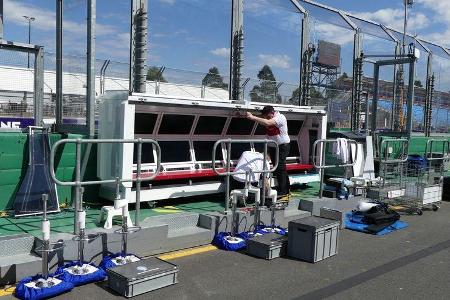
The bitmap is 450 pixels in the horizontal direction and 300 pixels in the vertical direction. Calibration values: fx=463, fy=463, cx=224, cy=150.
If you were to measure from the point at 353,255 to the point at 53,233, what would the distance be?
12.7 feet

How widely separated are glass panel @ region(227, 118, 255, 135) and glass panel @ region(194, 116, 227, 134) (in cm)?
25

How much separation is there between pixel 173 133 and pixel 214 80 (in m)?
3.58

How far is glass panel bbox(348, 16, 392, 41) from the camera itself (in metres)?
14.6

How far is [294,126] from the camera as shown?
10.4 m

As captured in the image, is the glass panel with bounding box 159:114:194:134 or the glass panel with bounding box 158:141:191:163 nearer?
Result: the glass panel with bounding box 159:114:194:134

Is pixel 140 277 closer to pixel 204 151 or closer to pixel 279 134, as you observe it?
pixel 204 151

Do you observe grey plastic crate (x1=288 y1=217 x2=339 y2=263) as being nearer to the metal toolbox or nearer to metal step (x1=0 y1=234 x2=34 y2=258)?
the metal toolbox

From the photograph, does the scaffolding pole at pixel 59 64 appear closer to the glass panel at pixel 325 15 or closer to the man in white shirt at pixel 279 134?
the man in white shirt at pixel 279 134

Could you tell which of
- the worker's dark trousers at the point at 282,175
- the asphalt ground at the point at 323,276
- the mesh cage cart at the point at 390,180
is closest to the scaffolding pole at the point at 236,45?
the worker's dark trousers at the point at 282,175

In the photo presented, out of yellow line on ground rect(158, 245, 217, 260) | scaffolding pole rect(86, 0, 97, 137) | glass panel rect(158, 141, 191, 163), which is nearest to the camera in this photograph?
yellow line on ground rect(158, 245, 217, 260)

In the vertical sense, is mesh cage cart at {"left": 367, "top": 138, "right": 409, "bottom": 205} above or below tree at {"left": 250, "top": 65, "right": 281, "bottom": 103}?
below

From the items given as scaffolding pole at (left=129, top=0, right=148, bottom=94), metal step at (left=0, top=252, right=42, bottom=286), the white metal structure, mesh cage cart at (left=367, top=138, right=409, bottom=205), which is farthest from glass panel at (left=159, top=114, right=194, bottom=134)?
mesh cage cart at (left=367, top=138, right=409, bottom=205)

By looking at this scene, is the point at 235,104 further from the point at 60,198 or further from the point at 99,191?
the point at 60,198

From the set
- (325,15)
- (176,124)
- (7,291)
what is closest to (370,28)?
(325,15)
